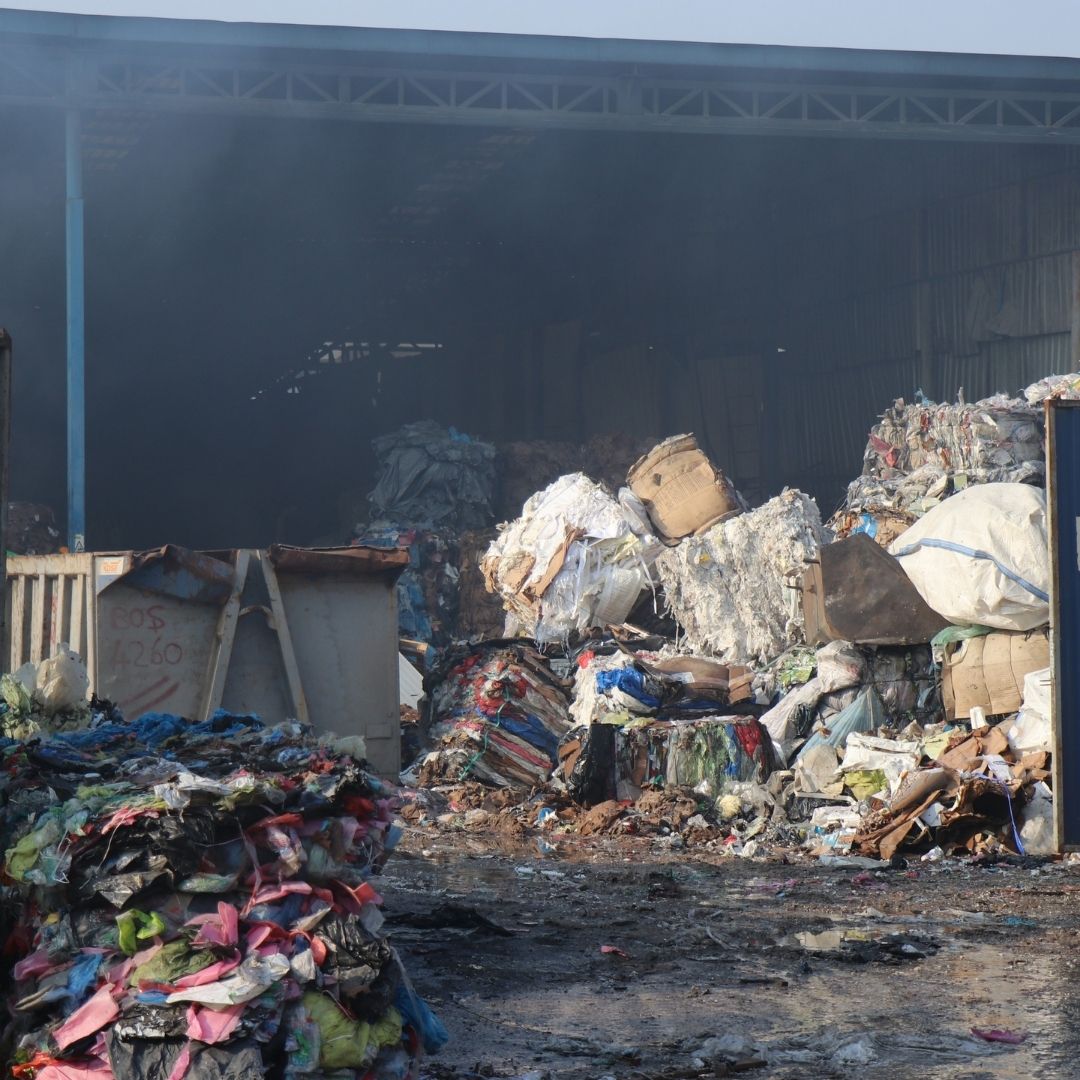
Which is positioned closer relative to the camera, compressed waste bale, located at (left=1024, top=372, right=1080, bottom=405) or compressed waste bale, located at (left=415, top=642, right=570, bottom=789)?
compressed waste bale, located at (left=415, top=642, right=570, bottom=789)

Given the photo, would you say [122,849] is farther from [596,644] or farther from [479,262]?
[479,262]

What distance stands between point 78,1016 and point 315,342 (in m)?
22.4

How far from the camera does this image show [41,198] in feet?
63.9

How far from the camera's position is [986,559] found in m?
9.75

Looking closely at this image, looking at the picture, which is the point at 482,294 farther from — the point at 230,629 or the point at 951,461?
the point at 230,629

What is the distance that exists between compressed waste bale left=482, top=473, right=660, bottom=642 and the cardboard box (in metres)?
3.64

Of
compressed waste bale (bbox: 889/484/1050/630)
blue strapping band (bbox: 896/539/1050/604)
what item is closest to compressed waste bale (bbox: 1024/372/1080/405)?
compressed waste bale (bbox: 889/484/1050/630)

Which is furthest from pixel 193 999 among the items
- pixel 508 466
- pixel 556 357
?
pixel 556 357

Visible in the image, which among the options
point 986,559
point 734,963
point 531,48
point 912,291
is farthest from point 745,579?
point 912,291

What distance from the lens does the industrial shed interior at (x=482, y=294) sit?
17.7 meters

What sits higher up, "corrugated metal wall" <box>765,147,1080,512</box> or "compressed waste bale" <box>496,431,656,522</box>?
"corrugated metal wall" <box>765,147,1080,512</box>

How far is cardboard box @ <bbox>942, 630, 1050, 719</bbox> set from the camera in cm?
967

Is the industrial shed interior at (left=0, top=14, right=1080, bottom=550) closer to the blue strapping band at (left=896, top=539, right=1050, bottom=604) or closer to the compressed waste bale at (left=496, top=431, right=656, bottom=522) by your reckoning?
the compressed waste bale at (left=496, top=431, right=656, bottom=522)

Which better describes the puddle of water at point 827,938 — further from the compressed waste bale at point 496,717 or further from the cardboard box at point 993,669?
the compressed waste bale at point 496,717
